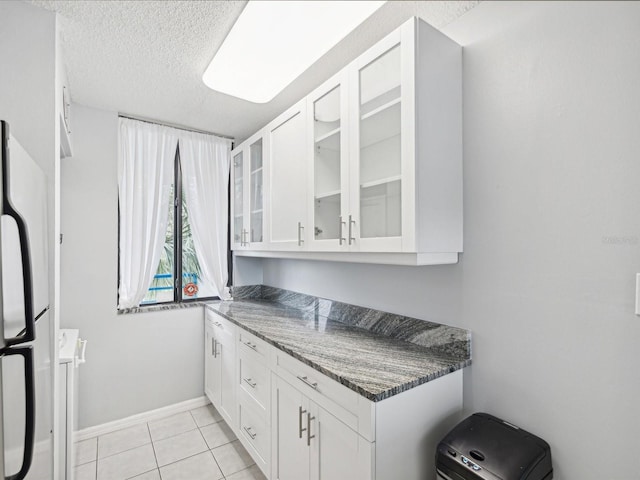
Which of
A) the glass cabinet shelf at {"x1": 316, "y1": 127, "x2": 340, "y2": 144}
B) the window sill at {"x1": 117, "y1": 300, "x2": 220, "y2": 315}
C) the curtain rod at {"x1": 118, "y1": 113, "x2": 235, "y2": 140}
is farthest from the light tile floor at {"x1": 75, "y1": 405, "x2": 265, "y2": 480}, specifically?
the curtain rod at {"x1": 118, "y1": 113, "x2": 235, "y2": 140}

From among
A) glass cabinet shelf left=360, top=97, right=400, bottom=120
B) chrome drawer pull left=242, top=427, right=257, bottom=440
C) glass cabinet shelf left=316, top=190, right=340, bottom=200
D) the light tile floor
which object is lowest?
the light tile floor

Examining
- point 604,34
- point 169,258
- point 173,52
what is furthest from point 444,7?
point 169,258

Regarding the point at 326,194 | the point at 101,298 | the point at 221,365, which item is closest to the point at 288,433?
the point at 221,365

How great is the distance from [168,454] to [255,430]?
0.71 meters

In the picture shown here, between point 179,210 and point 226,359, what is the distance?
1344 millimetres

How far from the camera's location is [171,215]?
2799 millimetres

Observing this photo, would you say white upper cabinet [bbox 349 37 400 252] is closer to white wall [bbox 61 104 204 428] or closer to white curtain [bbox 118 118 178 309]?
white curtain [bbox 118 118 178 309]

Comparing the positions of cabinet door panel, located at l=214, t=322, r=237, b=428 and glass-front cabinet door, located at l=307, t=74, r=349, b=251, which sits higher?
glass-front cabinet door, located at l=307, t=74, r=349, b=251

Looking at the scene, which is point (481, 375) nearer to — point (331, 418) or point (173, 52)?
point (331, 418)

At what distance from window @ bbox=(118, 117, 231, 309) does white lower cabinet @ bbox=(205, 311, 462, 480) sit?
1.08m

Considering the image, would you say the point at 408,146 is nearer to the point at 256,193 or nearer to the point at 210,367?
the point at 256,193

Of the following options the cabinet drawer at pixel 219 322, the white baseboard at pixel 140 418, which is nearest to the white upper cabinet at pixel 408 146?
the cabinet drawer at pixel 219 322

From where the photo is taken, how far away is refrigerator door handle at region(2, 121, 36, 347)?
71cm

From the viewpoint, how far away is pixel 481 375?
54.9 inches
